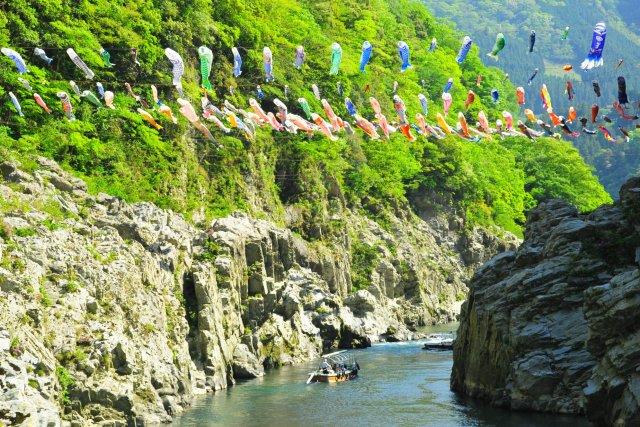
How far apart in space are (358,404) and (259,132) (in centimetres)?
3374

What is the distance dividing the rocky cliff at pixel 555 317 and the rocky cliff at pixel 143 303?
14.0 meters

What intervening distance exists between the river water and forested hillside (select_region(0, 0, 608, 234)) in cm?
1463

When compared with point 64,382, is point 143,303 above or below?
above

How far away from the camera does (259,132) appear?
2985 inches

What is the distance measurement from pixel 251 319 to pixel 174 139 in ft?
47.7

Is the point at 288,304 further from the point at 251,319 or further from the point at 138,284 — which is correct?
the point at 138,284

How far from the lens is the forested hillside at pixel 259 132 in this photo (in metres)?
55.6

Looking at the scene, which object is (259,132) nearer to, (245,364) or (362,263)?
(362,263)

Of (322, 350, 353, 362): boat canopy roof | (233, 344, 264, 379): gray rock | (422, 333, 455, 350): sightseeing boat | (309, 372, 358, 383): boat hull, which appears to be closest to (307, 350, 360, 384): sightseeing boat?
(309, 372, 358, 383): boat hull

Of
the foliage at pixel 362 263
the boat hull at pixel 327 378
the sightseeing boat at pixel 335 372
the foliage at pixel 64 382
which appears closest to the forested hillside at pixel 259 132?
the foliage at pixel 362 263

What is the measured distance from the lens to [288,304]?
62.3 m

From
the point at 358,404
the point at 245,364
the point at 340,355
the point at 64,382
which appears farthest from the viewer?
the point at 340,355

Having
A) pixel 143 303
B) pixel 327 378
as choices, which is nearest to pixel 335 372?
pixel 327 378

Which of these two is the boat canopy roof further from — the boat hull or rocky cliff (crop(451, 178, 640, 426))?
rocky cliff (crop(451, 178, 640, 426))
